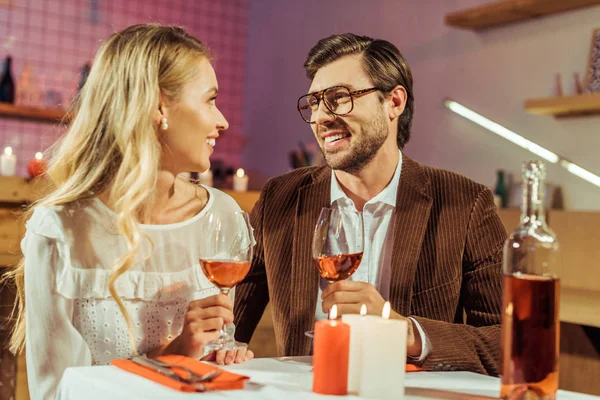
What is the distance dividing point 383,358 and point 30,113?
12.5ft

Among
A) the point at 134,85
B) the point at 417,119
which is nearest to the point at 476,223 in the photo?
the point at 134,85

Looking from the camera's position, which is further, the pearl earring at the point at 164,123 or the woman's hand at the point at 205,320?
the pearl earring at the point at 164,123

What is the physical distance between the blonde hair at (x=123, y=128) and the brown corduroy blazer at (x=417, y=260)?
16.6 inches

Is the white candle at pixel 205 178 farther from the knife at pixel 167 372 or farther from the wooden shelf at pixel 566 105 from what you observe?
the knife at pixel 167 372

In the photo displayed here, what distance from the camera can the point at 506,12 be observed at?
355 centimetres

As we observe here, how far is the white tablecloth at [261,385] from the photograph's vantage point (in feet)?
3.32

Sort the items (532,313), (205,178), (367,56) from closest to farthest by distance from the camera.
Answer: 1. (532,313)
2. (367,56)
3. (205,178)

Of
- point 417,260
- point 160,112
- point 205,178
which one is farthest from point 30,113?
point 417,260

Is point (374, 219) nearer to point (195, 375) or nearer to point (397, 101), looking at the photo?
point (397, 101)

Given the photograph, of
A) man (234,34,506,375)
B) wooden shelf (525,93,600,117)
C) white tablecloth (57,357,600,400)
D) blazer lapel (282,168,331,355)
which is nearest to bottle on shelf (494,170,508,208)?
wooden shelf (525,93,600,117)

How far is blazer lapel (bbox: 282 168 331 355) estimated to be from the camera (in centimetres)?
180

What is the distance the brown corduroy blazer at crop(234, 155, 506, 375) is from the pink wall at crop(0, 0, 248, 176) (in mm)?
2890

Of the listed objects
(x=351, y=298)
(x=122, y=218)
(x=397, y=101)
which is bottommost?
(x=351, y=298)

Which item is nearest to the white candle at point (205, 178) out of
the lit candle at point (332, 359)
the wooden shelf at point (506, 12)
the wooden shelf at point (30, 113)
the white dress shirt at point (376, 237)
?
the wooden shelf at point (30, 113)
